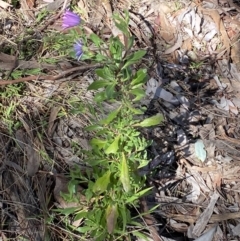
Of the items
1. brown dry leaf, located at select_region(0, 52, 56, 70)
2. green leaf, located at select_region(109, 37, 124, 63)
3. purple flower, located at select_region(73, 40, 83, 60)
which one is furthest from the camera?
brown dry leaf, located at select_region(0, 52, 56, 70)

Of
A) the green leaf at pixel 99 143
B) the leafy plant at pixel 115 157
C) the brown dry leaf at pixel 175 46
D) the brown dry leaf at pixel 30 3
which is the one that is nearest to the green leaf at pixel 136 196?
the leafy plant at pixel 115 157

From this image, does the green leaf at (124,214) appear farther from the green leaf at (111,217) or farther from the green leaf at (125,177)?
the green leaf at (125,177)

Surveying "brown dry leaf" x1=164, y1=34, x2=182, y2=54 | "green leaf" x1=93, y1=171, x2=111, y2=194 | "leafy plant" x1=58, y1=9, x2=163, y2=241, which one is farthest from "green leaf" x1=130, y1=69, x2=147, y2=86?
"brown dry leaf" x1=164, y1=34, x2=182, y2=54

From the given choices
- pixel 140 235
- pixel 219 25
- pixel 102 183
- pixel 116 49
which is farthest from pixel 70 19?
pixel 219 25

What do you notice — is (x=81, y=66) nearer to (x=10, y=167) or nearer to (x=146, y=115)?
(x=146, y=115)

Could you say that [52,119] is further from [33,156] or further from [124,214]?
[124,214]

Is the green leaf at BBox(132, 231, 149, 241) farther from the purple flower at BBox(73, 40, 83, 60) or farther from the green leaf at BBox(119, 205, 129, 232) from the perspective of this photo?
the purple flower at BBox(73, 40, 83, 60)

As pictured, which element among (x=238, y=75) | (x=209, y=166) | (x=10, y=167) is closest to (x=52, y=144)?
(x=10, y=167)

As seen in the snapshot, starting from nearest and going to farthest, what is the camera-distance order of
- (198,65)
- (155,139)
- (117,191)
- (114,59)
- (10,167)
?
(114,59) → (117,191) → (10,167) → (155,139) → (198,65)
